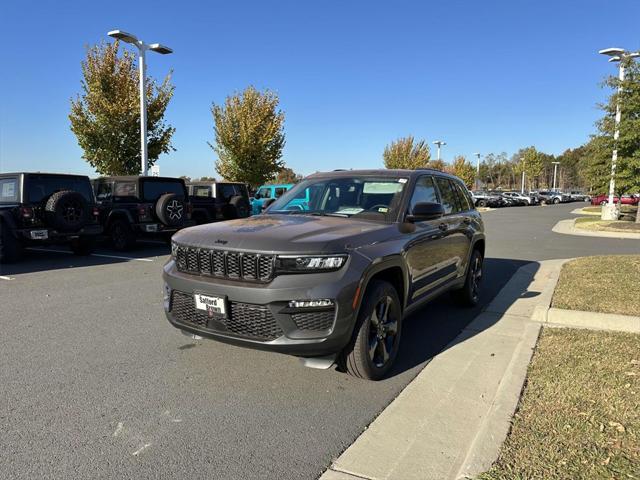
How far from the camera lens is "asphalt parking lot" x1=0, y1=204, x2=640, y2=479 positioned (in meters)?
2.76

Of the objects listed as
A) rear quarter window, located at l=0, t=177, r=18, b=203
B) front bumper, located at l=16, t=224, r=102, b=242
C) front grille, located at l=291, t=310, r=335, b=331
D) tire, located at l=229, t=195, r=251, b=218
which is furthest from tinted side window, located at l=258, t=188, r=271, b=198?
front grille, located at l=291, t=310, r=335, b=331

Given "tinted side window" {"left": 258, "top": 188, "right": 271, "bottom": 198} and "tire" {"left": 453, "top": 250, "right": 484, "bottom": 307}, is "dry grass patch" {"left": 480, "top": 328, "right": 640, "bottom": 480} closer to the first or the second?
"tire" {"left": 453, "top": 250, "right": 484, "bottom": 307}

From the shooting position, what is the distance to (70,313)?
19.2 ft

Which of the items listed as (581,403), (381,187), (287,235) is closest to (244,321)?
(287,235)

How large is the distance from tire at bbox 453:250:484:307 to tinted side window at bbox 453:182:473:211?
645 mm

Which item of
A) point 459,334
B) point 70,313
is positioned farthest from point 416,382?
point 70,313

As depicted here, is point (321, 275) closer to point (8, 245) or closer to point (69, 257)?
point (8, 245)

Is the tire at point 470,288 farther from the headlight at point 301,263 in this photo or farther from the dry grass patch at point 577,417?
the headlight at point 301,263

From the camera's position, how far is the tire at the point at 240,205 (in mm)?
15844

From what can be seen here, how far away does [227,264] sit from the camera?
3588 millimetres

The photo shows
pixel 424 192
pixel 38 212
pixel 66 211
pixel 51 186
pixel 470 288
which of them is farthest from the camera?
pixel 51 186

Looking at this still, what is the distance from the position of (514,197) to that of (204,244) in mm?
53401

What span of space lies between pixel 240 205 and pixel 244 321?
12777 mm

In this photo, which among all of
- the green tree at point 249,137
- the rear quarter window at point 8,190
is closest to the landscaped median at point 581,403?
the rear quarter window at point 8,190
